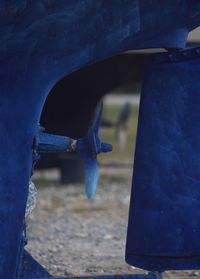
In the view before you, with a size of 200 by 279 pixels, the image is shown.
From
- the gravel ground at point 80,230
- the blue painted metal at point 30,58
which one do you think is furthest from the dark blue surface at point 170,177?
the gravel ground at point 80,230

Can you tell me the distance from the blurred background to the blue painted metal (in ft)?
4.43

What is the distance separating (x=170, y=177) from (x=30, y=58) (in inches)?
31.1

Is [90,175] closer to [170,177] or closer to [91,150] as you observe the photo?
[91,150]

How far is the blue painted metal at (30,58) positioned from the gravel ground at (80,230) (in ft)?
4.56

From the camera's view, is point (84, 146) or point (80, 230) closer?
point (84, 146)

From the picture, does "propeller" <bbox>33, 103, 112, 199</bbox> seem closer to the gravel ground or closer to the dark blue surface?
the dark blue surface

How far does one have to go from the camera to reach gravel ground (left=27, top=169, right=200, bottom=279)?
462 centimetres

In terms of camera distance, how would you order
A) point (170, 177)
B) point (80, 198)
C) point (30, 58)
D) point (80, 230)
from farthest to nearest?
1. point (80, 198)
2. point (80, 230)
3. point (170, 177)
4. point (30, 58)

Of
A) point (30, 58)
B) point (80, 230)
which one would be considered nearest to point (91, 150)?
point (30, 58)

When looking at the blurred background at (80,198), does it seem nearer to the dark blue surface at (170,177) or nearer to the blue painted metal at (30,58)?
the dark blue surface at (170,177)

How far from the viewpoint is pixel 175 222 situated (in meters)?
3.23

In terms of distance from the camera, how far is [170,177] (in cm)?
326

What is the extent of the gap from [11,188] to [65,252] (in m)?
2.09

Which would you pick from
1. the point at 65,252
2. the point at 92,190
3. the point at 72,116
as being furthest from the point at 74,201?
the point at 92,190
